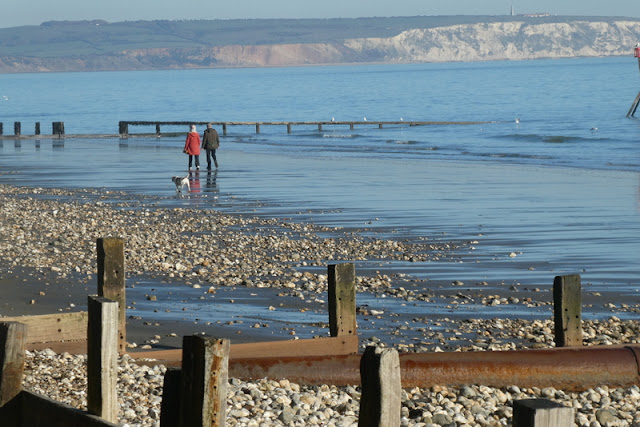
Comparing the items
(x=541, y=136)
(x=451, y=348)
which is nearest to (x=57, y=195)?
(x=451, y=348)

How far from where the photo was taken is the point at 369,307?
11.9m

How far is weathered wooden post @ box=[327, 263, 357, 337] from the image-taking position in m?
8.90

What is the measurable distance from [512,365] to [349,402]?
1500 mm

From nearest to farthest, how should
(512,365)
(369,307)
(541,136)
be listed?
(512,365) → (369,307) → (541,136)

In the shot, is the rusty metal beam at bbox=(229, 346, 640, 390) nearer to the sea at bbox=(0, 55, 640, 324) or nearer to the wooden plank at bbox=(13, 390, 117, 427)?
the wooden plank at bbox=(13, 390, 117, 427)

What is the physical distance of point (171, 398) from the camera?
4387 mm

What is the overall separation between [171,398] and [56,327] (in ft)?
14.3

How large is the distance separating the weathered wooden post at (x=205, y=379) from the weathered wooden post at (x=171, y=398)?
0.08 m

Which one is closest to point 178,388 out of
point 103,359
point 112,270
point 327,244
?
point 103,359

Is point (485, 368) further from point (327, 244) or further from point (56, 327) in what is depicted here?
point (327, 244)

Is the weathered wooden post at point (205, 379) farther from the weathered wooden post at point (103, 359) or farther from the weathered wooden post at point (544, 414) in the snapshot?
the weathered wooden post at point (544, 414)

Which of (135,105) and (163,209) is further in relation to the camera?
(135,105)

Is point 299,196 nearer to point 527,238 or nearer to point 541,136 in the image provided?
point 527,238

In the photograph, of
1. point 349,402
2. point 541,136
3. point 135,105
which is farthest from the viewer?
point 135,105
